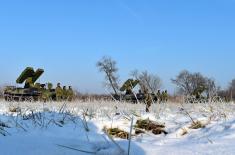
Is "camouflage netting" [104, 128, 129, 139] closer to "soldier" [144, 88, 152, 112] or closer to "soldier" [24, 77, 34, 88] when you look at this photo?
"soldier" [144, 88, 152, 112]

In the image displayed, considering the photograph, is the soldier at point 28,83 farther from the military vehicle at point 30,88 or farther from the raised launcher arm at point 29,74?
the raised launcher arm at point 29,74

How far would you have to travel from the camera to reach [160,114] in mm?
7379

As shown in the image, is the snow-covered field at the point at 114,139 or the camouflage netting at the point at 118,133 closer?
the snow-covered field at the point at 114,139

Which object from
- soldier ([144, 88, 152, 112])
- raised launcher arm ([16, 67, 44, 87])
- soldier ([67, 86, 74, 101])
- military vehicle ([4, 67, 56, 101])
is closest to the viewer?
soldier ([144, 88, 152, 112])

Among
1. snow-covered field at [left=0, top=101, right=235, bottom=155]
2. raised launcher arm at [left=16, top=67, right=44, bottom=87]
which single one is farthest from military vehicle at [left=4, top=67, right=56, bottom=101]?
snow-covered field at [left=0, top=101, right=235, bottom=155]

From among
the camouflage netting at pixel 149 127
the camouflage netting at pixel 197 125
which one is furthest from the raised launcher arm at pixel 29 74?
the camouflage netting at pixel 197 125

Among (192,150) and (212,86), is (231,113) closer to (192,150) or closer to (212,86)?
(212,86)

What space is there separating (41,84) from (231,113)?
20.6 m

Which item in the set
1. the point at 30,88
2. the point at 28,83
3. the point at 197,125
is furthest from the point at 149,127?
the point at 28,83

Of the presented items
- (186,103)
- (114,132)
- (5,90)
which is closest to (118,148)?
(114,132)

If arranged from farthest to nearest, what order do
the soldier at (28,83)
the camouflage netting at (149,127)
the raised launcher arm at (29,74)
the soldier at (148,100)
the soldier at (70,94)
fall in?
the raised launcher arm at (29,74), the soldier at (28,83), the soldier at (70,94), the soldier at (148,100), the camouflage netting at (149,127)

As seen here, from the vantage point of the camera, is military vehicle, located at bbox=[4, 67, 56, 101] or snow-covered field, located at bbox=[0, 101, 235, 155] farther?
military vehicle, located at bbox=[4, 67, 56, 101]

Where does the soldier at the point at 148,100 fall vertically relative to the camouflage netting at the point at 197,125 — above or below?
above

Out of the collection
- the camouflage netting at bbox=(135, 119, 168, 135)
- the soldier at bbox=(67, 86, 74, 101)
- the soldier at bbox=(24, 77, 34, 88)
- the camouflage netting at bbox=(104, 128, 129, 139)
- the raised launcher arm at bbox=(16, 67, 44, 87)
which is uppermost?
the raised launcher arm at bbox=(16, 67, 44, 87)
